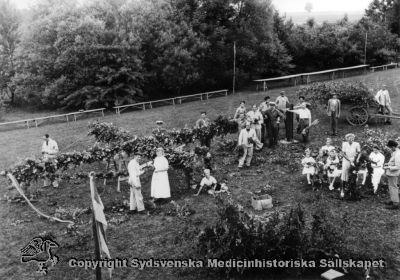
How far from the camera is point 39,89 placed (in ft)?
104

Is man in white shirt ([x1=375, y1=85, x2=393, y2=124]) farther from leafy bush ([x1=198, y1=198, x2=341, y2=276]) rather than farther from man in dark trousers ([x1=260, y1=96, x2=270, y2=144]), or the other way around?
leafy bush ([x1=198, y1=198, x2=341, y2=276])

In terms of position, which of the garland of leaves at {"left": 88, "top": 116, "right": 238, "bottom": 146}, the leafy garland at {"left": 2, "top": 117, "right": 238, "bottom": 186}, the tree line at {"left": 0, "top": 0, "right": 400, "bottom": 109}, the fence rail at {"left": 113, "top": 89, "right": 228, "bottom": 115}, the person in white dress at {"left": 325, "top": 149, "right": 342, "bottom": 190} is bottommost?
the person in white dress at {"left": 325, "top": 149, "right": 342, "bottom": 190}

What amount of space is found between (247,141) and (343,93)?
678 centimetres

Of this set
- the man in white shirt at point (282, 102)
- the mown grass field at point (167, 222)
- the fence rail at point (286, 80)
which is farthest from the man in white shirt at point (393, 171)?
the fence rail at point (286, 80)

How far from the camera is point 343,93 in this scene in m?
20.0

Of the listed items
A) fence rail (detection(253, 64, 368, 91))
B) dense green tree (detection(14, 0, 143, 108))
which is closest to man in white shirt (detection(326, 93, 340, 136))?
dense green tree (detection(14, 0, 143, 108))

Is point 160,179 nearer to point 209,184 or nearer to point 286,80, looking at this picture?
point 209,184

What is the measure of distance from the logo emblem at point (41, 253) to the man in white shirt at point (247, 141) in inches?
303

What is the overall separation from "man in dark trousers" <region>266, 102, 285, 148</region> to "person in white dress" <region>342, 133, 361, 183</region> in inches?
169

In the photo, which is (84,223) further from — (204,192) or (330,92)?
(330,92)

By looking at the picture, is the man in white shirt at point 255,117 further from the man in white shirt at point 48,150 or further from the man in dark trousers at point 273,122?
the man in white shirt at point 48,150

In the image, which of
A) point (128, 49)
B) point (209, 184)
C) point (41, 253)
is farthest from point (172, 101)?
point (41, 253)

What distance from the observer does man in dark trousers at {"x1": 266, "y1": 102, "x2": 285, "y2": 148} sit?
17.5 m

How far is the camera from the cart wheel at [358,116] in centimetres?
1999
